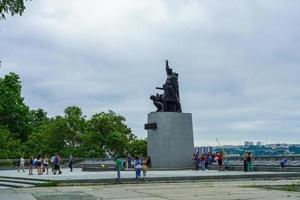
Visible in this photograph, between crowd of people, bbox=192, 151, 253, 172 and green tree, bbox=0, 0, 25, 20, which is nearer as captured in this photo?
green tree, bbox=0, 0, 25, 20

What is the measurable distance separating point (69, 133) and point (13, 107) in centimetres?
831

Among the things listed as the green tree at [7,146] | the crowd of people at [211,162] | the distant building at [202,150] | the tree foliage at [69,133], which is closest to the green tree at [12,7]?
the crowd of people at [211,162]

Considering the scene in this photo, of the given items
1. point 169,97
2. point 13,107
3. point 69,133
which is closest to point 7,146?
point 13,107

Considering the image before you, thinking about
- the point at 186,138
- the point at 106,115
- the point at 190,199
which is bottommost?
the point at 190,199

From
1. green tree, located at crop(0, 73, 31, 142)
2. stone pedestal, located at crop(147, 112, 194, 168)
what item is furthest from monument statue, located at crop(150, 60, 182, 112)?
green tree, located at crop(0, 73, 31, 142)

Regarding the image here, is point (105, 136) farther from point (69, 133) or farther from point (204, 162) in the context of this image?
point (204, 162)

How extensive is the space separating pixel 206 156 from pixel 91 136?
2760 cm

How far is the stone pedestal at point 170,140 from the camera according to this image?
42938 mm

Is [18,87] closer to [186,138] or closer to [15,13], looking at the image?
[186,138]

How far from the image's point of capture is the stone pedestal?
141 ft

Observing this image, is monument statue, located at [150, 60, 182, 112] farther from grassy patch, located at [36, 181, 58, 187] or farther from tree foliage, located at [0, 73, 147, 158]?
tree foliage, located at [0, 73, 147, 158]

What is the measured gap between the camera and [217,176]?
30188mm

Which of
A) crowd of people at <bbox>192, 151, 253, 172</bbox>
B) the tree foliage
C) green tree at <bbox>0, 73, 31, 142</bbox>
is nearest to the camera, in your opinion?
crowd of people at <bbox>192, 151, 253, 172</bbox>

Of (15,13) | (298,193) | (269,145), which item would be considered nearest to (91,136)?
(269,145)
